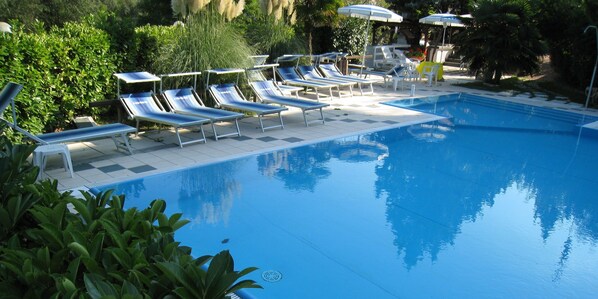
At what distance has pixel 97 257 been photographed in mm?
1833

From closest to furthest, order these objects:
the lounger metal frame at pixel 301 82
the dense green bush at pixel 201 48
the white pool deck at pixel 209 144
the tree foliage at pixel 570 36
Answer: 1. the white pool deck at pixel 209 144
2. the dense green bush at pixel 201 48
3. the lounger metal frame at pixel 301 82
4. the tree foliage at pixel 570 36

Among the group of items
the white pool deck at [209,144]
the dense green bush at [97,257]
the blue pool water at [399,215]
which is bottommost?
the blue pool water at [399,215]

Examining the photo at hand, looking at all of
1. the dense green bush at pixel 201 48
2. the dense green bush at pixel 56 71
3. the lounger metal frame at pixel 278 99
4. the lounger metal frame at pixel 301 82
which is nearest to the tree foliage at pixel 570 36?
the lounger metal frame at pixel 301 82

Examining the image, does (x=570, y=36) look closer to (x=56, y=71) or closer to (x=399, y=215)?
(x=399, y=215)

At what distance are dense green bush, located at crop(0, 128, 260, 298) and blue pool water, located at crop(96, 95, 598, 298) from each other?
6.04 feet

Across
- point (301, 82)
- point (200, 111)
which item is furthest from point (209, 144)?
point (301, 82)

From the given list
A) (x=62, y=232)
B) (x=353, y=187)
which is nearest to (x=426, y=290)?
(x=353, y=187)

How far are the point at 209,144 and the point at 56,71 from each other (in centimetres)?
265

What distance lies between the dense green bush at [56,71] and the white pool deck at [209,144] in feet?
2.22

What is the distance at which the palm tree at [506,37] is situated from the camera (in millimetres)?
15086

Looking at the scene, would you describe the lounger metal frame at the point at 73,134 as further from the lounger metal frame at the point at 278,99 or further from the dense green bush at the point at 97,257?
the dense green bush at the point at 97,257

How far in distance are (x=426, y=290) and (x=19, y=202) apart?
3.09m

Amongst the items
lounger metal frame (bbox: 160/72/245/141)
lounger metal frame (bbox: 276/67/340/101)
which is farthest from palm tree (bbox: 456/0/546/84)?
lounger metal frame (bbox: 160/72/245/141)

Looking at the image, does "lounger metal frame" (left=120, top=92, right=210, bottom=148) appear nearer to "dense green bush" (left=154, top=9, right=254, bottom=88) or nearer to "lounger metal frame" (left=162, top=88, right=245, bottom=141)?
"lounger metal frame" (left=162, top=88, right=245, bottom=141)
